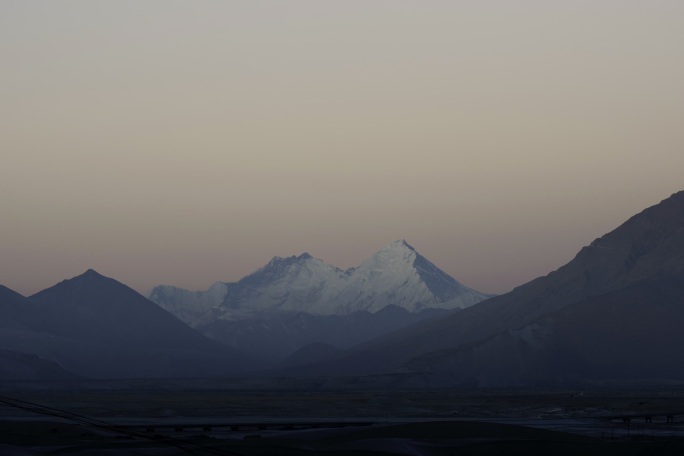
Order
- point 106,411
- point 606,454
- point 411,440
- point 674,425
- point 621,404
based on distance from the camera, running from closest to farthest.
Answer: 1. point 606,454
2. point 411,440
3. point 674,425
4. point 106,411
5. point 621,404

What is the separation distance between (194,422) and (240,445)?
42660mm

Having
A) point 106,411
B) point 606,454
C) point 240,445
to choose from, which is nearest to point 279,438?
point 240,445

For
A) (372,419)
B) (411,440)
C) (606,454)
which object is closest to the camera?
(606,454)

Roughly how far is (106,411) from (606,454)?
91.6 metres

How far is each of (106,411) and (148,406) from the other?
1856 centimetres

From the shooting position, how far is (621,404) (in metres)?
188

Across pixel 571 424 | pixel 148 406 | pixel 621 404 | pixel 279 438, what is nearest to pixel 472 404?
pixel 621 404

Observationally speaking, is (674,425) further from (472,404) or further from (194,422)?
(472,404)

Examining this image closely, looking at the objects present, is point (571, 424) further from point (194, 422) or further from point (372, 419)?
point (194, 422)

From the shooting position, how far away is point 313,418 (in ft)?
500

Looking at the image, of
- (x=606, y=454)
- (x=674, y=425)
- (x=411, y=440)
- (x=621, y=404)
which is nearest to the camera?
(x=606, y=454)

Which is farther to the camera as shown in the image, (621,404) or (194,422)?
(621,404)

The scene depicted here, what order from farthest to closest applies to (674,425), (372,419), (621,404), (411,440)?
(621,404) < (372,419) < (674,425) < (411,440)

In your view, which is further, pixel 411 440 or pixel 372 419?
pixel 372 419
